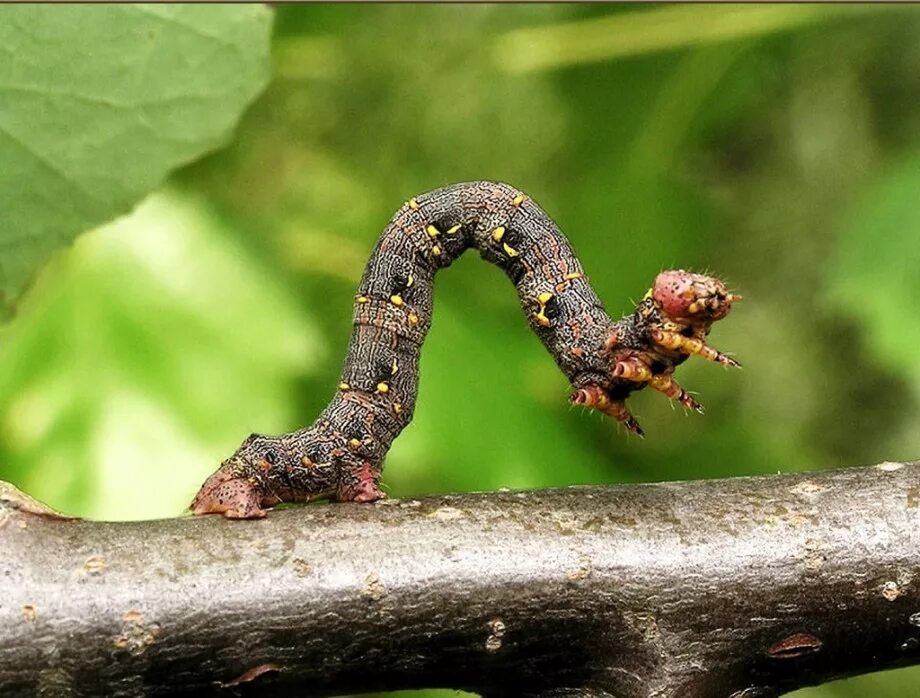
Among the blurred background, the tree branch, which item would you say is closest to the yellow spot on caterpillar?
the tree branch

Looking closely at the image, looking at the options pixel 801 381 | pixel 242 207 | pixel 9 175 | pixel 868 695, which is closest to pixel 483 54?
pixel 242 207

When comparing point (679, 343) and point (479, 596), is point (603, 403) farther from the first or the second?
point (479, 596)

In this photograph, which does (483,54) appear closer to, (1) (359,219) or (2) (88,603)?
(1) (359,219)

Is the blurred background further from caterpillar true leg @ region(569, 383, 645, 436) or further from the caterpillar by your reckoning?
caterpillar true leg @ region(569, 383, 645, 436)

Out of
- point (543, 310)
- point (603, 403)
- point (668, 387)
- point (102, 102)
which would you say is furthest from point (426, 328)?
point (102, 102)

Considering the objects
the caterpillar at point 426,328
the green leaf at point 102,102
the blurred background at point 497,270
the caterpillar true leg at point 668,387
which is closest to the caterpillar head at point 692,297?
the caterpillar at point 426,328
